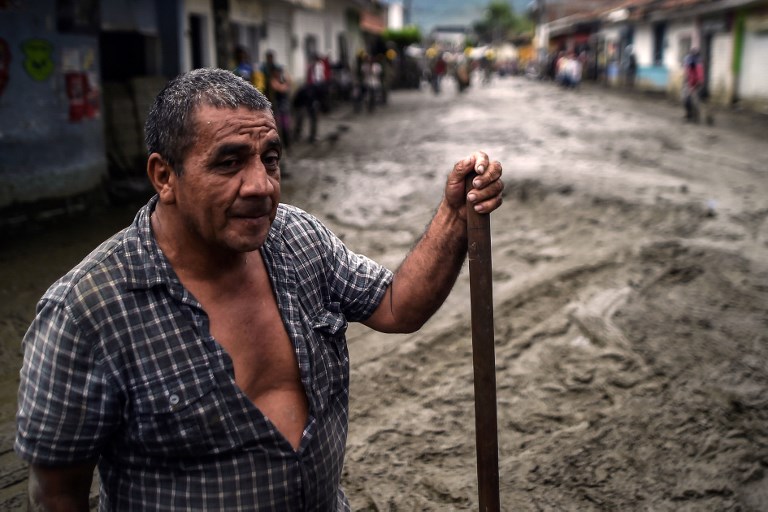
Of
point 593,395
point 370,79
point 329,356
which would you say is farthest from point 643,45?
point 329,356

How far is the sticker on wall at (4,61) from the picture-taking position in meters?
6.73

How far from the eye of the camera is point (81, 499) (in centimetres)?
168

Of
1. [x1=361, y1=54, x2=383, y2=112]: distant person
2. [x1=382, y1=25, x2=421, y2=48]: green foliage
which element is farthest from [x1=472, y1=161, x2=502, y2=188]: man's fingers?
[x1=382, y1=25, x2=421, y2=48]: green foliage

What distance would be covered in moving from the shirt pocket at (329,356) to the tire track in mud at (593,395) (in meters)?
1.36

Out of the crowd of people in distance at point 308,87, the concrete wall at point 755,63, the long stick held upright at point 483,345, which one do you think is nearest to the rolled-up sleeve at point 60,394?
the long stick held upright at point 483,345

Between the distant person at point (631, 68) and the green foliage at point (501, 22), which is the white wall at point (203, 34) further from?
the green foliage at point (501, 22)

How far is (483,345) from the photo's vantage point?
6.37ft

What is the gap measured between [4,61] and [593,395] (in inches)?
228

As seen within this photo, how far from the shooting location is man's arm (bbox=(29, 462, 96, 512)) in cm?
160

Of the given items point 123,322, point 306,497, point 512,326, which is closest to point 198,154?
point 123,322

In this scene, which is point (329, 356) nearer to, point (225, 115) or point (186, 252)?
point (186, 252)

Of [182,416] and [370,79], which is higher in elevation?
[370,79]

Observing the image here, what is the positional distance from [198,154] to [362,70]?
65.6 ft

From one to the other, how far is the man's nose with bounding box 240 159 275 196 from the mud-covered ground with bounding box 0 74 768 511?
1.83 meters
